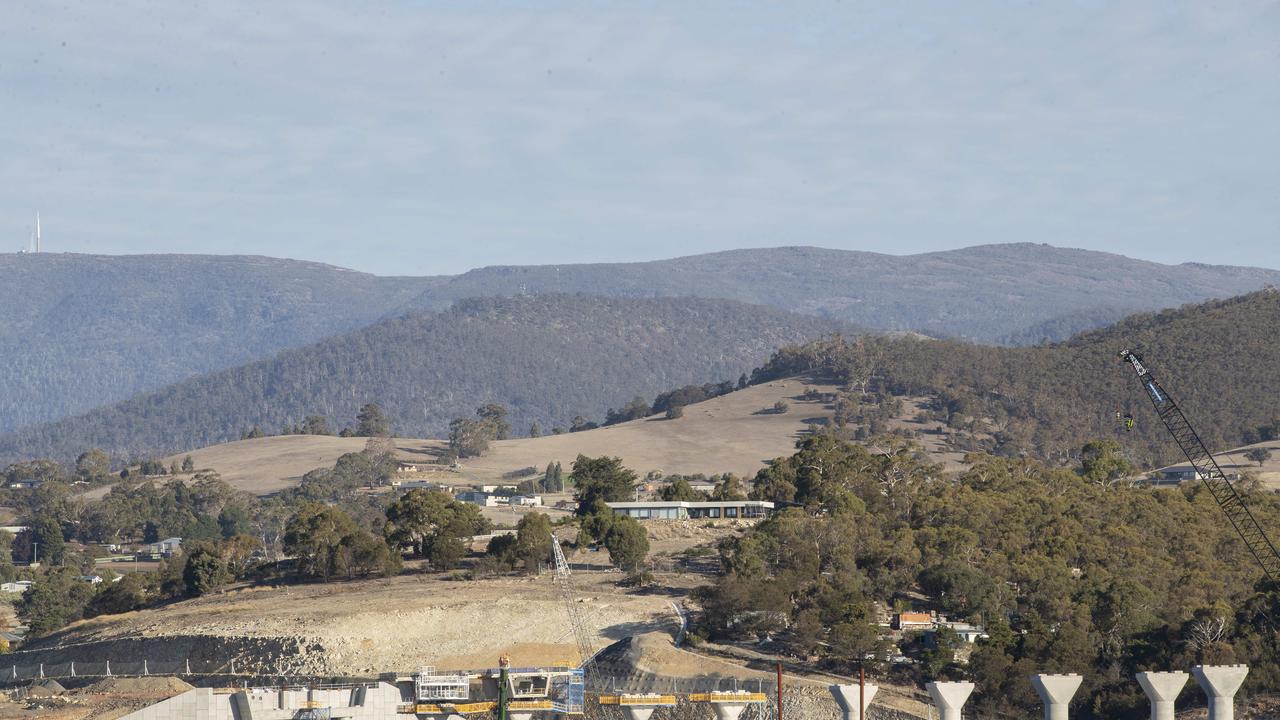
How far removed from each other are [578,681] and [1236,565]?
145 feet

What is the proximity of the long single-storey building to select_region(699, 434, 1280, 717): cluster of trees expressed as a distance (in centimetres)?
680

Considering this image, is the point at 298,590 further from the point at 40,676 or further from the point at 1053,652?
the point at 1053,652

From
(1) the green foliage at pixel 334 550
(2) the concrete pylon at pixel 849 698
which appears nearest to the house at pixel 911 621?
(2) the concrete pylon at pixel 849 698

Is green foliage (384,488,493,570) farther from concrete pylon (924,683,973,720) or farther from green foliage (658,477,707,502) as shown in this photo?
concrete pylon (924,683,973,720)

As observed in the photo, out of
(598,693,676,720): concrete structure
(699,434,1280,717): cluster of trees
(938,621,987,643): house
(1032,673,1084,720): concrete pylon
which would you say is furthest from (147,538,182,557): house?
(1032,673,1084,720): concrete pylon

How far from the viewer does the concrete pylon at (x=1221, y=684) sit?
69438 millimetres

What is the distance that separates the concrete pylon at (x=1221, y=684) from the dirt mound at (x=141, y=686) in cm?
5697

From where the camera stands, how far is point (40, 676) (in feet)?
379

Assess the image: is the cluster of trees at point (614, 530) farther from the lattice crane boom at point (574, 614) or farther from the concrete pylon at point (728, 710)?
the concrete pylon at point (728, 710)

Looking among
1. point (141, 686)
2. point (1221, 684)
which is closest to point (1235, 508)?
point (1221, 684)

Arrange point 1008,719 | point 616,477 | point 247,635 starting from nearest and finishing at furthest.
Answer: point 1008,719
point 247,635
point 616,477

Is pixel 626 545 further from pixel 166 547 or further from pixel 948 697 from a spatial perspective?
pixel 166 547

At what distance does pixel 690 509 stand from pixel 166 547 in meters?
64.8

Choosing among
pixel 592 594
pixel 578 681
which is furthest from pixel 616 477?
pixel 578 681
